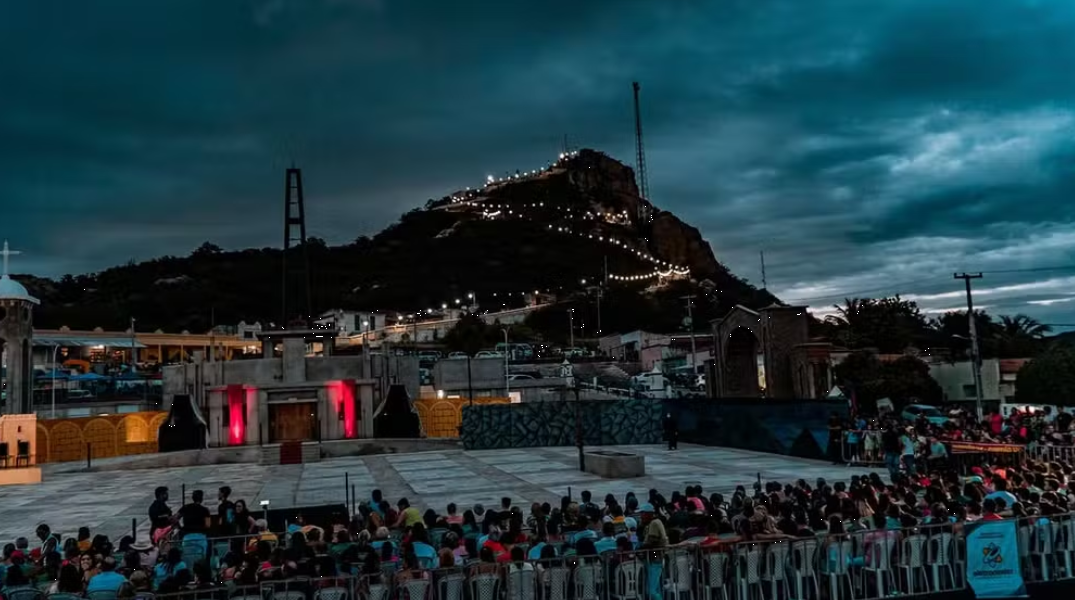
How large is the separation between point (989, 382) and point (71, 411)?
56897 millimetres

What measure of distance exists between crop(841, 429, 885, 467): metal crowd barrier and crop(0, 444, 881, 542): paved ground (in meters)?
0.92

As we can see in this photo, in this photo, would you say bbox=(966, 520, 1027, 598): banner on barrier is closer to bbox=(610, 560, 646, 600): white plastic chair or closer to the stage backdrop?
bbox=(610, 560, 646, 600): white plastic chair

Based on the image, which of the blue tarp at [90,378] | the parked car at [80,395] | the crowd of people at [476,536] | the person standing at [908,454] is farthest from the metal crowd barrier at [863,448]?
the blue tarp at [90,378]

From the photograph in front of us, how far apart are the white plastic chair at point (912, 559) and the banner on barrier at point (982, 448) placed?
35.3 ft

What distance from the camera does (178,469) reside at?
3506 centimetres

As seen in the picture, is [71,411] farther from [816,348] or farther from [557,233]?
[557,233]

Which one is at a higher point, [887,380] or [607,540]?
[887,380]

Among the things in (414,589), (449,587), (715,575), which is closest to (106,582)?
(414,589)

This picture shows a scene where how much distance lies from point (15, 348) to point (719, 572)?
31.6m

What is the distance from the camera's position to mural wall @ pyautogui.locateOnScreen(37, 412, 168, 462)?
36656mm

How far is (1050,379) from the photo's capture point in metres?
40.1

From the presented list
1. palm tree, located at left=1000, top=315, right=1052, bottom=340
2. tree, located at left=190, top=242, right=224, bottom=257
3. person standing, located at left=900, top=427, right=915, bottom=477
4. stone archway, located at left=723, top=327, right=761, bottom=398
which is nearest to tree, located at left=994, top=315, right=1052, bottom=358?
palm tree, located at left=1000, top=315, right=1052, bottom=340

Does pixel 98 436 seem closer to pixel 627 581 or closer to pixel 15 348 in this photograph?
pixel 15 348

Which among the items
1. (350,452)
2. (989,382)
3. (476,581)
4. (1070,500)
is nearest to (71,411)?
(350,452)
